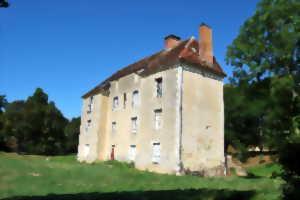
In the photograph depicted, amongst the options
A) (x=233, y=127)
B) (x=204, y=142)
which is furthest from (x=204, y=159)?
(x=233, y=127)

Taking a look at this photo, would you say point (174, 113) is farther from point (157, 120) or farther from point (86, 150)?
point (86, 150)

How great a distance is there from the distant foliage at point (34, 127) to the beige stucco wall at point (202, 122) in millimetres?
30194

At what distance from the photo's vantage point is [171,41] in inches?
1120

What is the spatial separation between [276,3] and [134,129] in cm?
1534

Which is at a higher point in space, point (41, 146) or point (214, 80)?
point (214, 80)

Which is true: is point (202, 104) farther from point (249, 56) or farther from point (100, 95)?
point (100, 95)

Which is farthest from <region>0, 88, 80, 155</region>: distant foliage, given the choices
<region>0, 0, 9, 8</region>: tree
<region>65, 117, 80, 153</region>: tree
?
<region>0, 0, 9, 8</region>: tree

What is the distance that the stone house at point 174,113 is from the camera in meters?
22.5

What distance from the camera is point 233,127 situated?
40.2 metres

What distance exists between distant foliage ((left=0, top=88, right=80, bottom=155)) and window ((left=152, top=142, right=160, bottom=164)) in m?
27.9

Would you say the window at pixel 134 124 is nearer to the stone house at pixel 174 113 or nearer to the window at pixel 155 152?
the stone house at pixel 174 113

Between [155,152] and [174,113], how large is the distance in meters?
3.67

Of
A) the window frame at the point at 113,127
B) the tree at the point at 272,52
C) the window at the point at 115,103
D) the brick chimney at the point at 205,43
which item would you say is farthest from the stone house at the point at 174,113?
the tree at the point at 272,52

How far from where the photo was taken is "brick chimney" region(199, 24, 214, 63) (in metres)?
25.3
